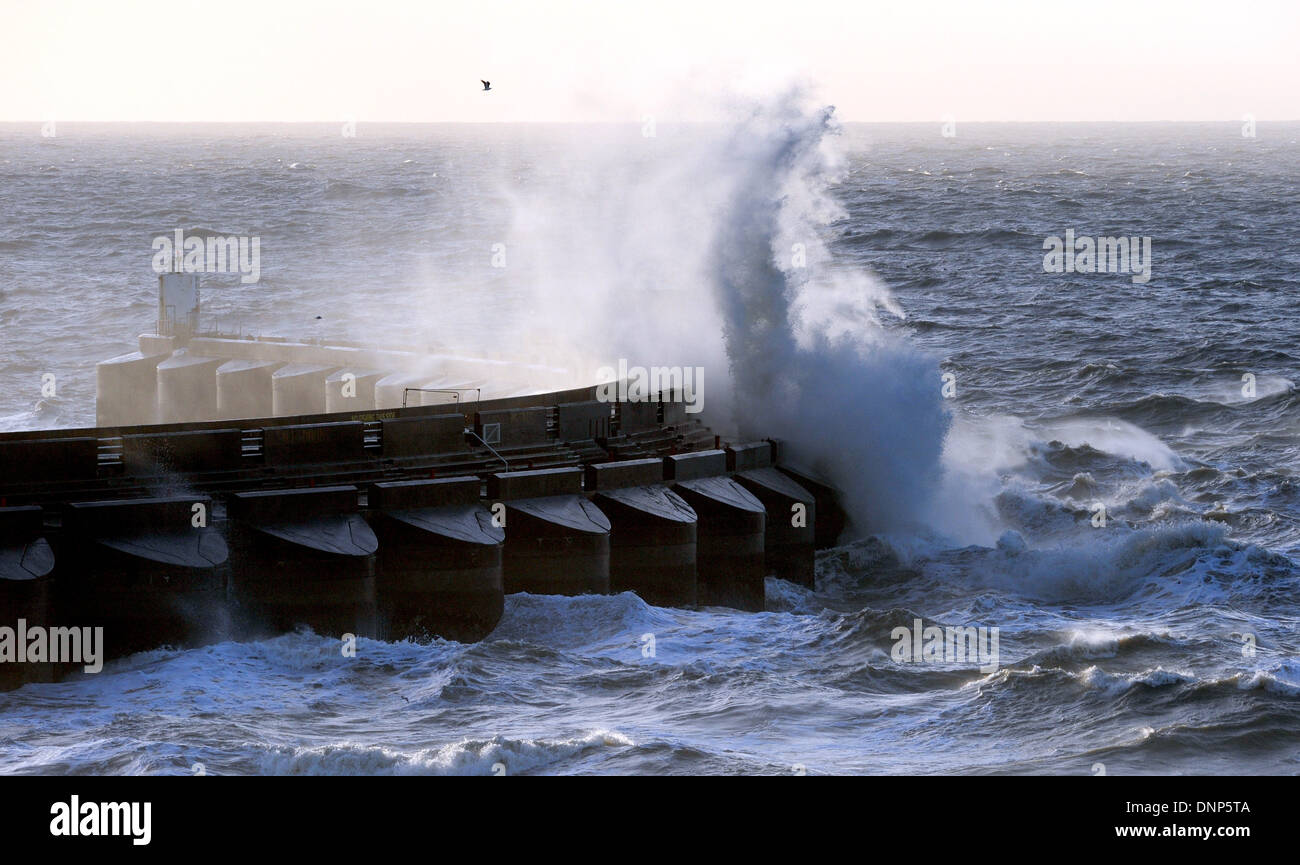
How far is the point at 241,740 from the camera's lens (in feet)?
56.7

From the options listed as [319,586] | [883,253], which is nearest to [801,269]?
[319,586]

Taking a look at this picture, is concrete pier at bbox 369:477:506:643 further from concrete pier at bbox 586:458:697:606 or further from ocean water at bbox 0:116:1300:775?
concrete pier at bbox 586:458:697:606

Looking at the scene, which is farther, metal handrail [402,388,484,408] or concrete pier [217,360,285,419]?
concrete pier [217,360,285,419]

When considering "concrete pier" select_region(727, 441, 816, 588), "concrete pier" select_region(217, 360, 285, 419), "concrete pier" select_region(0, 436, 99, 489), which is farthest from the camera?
"concrete pier" select_region(217, 360, 285, 419)

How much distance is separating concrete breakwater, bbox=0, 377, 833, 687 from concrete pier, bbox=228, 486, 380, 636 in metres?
0.03

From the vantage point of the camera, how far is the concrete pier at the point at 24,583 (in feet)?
61.2

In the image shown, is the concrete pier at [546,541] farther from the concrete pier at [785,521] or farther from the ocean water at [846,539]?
the concrete pier at [785,521]

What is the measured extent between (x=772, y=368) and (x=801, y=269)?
2.70 m

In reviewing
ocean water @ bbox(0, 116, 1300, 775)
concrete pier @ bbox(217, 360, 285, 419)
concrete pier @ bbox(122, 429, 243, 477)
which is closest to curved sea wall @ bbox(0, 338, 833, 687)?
concrete pier @ bbox(122, 429, 243, 477)

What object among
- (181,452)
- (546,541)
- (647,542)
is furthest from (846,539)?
(181,452)

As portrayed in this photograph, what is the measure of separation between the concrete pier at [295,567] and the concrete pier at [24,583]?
Result: 2267mm

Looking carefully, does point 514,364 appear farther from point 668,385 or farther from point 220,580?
point 220,580

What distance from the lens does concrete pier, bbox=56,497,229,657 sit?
1925 cm

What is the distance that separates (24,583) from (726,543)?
996cm
